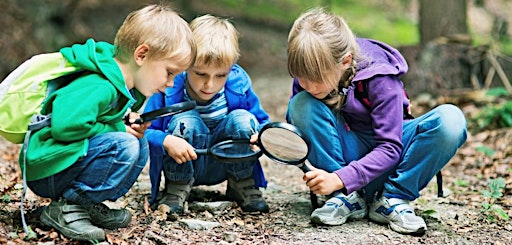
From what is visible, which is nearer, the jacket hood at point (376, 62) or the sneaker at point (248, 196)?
the jacket hood at point (376, 62)

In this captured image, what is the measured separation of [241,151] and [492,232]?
1361mm

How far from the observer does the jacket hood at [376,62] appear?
2994 millimetres

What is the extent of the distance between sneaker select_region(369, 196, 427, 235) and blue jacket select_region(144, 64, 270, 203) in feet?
2.20

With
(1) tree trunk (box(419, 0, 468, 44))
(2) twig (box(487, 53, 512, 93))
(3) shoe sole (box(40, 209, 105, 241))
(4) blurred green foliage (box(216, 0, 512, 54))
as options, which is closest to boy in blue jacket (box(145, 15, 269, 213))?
(3) shoe sole (box(40, 209, 105, 241))

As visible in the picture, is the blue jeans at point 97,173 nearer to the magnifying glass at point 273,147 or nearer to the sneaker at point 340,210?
the magnifying glass at point 273,147

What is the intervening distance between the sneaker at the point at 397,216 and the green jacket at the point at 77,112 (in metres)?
1.39

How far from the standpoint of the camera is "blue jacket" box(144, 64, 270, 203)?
3.17m

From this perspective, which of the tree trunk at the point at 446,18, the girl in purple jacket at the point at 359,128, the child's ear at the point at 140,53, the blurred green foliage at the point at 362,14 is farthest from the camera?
the blurred green foliage at the point at 362,14

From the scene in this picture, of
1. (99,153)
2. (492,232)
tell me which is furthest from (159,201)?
(492,232)

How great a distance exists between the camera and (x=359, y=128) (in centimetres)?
319

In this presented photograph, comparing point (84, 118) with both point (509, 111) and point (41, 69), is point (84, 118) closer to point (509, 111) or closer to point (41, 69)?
point (41, 69)

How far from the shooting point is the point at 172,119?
3176 mm

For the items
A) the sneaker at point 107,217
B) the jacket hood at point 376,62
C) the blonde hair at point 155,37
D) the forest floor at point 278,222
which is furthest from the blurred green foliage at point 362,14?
the sneaker at point 107,217

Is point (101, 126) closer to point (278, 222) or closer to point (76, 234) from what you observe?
point (76, 234)
